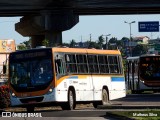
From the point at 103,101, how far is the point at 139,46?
14629 centimetres

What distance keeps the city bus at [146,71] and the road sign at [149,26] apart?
76.4 ft

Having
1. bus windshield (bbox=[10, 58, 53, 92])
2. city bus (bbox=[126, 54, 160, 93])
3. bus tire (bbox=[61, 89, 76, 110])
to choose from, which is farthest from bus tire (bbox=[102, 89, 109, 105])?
city bus (bbox=[126, 54, 160, 93])

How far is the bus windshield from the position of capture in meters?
27.4

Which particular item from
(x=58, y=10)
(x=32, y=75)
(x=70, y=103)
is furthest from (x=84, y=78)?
(x=58, y=10)

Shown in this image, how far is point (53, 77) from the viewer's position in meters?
27.3

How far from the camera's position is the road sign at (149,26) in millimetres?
74625

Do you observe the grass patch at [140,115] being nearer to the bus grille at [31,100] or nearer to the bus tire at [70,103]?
the bus grille at [31,100]

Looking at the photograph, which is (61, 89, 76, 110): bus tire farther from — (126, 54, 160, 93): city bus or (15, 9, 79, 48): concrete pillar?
(15, 9, 79, 48): concrete pillar

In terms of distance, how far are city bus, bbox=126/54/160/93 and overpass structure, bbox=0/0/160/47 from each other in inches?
418

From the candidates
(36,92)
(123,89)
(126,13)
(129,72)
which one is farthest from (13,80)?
(126,13)

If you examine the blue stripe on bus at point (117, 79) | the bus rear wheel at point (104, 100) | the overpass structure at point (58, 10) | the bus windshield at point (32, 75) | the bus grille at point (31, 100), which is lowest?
the bus rear wheel at point (104, 100)

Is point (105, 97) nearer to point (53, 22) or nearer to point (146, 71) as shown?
point (146, 71)

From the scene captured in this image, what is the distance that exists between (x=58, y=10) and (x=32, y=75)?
3554 centimetres

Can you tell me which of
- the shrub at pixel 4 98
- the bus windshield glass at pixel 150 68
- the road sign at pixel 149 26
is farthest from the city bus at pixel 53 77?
the road sign at pixel 149 26
